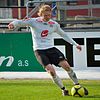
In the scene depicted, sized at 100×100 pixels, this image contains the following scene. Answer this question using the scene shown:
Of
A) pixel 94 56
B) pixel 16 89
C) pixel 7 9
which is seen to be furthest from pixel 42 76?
pixel 7 9

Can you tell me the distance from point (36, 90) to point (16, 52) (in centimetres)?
345

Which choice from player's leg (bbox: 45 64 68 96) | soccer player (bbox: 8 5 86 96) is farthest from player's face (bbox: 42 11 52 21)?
player's leg (bbox: 45 64 68 96)

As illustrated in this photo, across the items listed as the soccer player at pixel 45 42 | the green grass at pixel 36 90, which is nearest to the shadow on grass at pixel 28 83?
the green grass at pixel 36 90

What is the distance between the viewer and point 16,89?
10.4 metres

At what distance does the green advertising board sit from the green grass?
105cm

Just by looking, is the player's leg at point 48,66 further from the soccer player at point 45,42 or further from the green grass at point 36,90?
the green grass at point 36,90

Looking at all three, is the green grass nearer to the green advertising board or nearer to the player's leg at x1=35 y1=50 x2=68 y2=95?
the player's leg at x1=35 y1=50 x2=68 y2=95

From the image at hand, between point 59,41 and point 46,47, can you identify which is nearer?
point 46,47

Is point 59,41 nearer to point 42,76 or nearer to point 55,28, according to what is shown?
point 42,76

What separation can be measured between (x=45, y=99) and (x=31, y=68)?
4.64 m

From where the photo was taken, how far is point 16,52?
13422 millimetres

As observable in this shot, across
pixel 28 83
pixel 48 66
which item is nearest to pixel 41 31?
pixel 48 66

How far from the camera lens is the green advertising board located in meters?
13.4

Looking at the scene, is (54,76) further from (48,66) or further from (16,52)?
(16,52)
